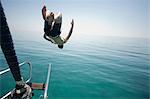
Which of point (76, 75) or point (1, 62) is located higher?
point (1, 62)

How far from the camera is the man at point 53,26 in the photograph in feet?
3.40

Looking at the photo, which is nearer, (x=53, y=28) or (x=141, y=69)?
(x=53, y=28)

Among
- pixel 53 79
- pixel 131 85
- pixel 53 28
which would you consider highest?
pixel 53 28

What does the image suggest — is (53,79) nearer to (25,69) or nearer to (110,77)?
(25,69)

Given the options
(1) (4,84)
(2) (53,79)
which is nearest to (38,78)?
(2) (53,79)

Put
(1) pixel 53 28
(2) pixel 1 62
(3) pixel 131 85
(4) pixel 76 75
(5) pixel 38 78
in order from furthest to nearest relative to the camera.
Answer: (2) pixel 1 62
(4) pixel 76 75
(3) pixel 131 85
(5) pixel 38 78
(1) pixel 53 28

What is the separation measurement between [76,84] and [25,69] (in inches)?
257

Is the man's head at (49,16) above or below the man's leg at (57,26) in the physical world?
above

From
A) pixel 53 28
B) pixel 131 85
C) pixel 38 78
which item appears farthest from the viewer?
pixel 131 85

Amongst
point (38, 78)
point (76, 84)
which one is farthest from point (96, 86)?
point (38, 78)

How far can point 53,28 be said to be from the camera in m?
1.13

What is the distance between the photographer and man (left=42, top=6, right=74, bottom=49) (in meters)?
1.04

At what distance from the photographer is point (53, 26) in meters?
1.11

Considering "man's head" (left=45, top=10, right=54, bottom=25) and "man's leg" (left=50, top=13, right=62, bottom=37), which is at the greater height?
Result: "man's head" (left=45, top=10, right=54, bottom=25)
